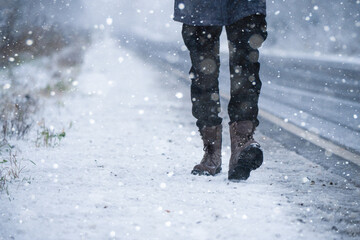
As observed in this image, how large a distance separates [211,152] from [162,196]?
2.01ft

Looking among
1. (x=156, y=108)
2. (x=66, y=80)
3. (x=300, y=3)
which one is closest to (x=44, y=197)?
(x=156, y=108)

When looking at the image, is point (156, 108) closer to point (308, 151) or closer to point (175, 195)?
point (308, 151)

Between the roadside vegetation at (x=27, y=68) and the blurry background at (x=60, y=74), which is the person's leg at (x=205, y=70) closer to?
the roadside vegetation at (x=27, y=68)

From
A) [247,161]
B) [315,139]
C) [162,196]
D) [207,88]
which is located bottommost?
[315,139]

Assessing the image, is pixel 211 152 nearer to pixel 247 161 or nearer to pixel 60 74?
pixel 247 161

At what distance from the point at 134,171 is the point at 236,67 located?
3.48ft

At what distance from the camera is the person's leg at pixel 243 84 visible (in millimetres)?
2787

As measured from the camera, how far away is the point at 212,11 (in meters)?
2.81

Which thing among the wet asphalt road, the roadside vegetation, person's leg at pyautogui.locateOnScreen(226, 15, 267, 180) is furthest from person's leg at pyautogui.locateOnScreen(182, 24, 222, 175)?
the roadside vegetation

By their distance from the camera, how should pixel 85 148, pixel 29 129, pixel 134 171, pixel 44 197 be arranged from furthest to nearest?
pixel 29 129, pixel 85 148, pixel 134 171, pixel 44 197

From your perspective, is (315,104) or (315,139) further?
(315,104)

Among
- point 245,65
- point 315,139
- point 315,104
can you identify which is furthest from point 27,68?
point 245,65

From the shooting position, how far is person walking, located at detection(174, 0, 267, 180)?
2757 millimetres

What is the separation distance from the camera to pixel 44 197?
2461 mm
